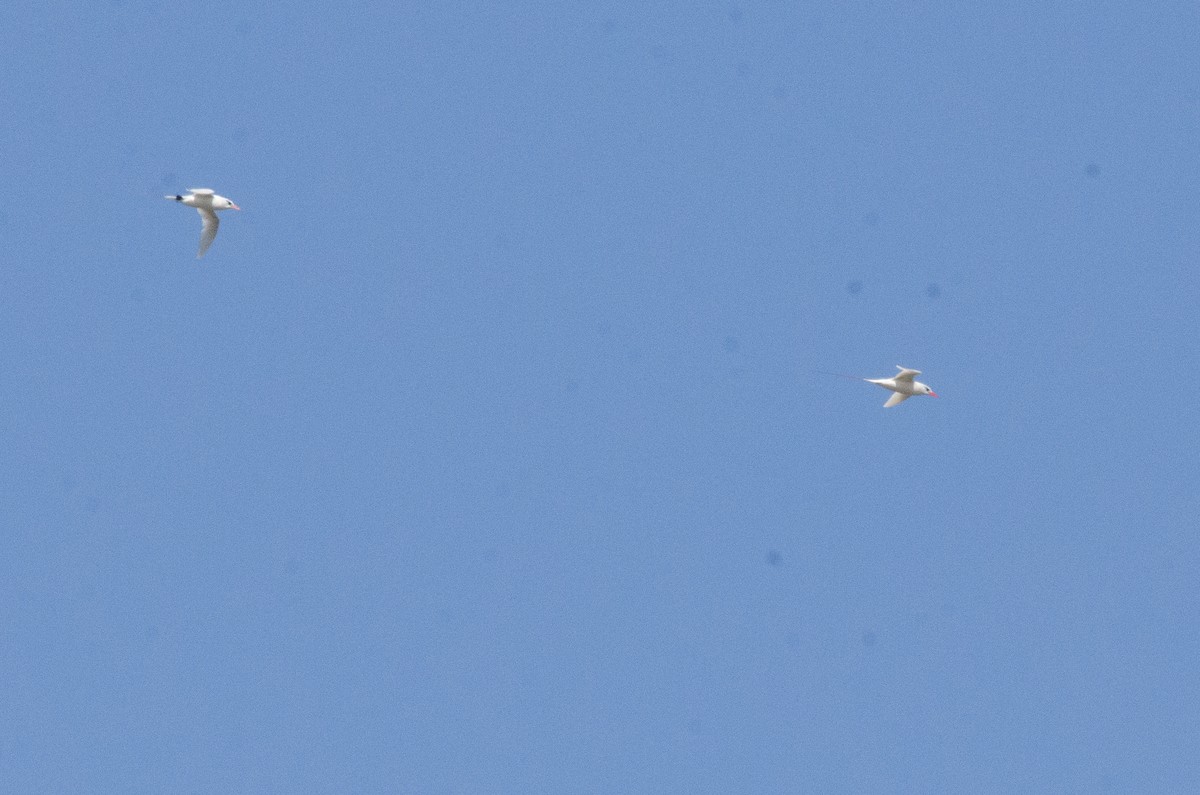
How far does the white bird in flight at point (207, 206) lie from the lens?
106938mm

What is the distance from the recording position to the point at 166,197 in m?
106

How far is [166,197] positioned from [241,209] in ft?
10.8

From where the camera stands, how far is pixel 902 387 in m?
114

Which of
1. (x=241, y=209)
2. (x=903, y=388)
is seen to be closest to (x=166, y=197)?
(x=241, y=209)

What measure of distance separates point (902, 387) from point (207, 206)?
27693 millimetres

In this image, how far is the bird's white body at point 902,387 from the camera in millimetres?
113000

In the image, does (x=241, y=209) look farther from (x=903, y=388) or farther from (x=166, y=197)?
(x=903, y=388)

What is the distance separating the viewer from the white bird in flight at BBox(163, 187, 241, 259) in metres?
107

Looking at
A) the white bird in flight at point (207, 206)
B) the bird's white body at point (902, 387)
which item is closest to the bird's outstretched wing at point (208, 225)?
the white bird in flight at point (207, 206)

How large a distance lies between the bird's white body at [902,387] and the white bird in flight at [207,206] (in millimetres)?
25789

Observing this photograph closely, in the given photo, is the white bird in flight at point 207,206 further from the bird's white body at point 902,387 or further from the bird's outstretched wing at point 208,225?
the bird's white body at point 902,387

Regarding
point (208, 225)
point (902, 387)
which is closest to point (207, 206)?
point (208, 225)

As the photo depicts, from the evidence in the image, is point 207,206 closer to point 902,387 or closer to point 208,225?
point 208,225

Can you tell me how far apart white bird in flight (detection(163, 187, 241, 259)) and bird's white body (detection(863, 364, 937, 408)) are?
2579 cm
